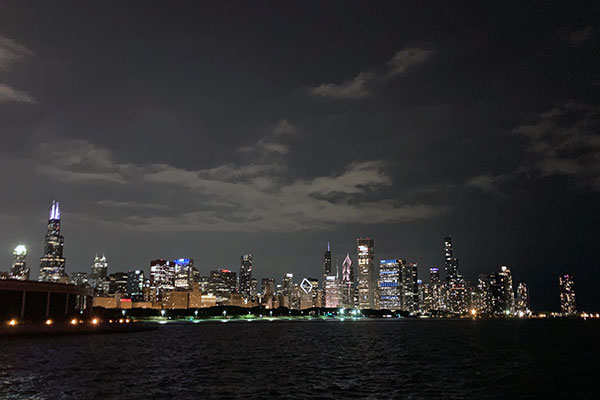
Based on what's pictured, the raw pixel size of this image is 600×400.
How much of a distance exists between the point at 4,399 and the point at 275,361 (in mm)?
40933

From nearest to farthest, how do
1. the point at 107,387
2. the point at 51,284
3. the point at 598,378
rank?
the point at 107,387 → the point at 598,378 → the point at 51,284

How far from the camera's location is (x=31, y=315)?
148m

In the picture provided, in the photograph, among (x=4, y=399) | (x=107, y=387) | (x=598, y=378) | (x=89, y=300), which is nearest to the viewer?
(x=4, y=399)

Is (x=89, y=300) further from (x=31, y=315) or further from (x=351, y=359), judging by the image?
(x=351, y=359)

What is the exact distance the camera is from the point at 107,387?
4806 centimetres

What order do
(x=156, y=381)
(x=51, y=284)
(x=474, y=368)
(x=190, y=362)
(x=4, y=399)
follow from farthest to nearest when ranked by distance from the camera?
(x=51, y=284) → (x=190, y=362) → (x=474, y=368) → (x=156, y=381) → (x=4, y=399)

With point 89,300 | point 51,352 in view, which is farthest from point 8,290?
point 51,352

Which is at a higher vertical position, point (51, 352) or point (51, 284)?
point (51, 284)

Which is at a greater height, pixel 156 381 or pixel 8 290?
pixel 8 290

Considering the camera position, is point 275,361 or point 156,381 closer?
point 156,381

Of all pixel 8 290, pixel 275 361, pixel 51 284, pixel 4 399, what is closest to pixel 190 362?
pixel 275 361

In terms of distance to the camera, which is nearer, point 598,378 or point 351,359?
point 598,378

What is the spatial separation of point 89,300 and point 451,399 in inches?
7123

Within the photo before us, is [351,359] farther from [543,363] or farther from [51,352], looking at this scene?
[51,352]
